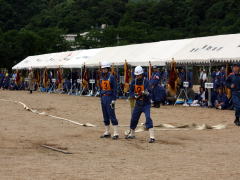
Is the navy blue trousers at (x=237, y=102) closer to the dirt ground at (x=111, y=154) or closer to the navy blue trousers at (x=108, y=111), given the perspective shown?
the dirt ground at (x=111, y=154)

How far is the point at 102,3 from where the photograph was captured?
127 meters

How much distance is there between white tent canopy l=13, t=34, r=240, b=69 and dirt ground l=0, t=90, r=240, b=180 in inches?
266

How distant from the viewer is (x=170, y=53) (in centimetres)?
2752

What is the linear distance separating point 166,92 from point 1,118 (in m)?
10.5

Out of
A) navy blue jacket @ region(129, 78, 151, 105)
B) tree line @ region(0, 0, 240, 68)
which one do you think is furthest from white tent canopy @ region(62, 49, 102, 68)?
tree line @ region(0, 0, 240, 68)

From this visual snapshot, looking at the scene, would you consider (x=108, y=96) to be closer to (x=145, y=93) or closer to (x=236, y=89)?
(x=145, y=93)

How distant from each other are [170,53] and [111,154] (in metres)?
17.0

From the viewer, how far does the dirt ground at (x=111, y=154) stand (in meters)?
8.78

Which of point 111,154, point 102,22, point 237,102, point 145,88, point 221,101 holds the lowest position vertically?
point 111,154

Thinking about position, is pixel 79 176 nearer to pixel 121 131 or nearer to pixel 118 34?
pixel 121 131

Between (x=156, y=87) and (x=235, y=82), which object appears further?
(x=156, y=87)

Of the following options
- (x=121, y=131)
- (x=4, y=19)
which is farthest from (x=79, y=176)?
(x=4, y=19)

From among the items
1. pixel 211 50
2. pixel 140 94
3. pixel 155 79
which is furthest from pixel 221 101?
pixel 140 94

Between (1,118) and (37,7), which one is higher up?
(37,7)
